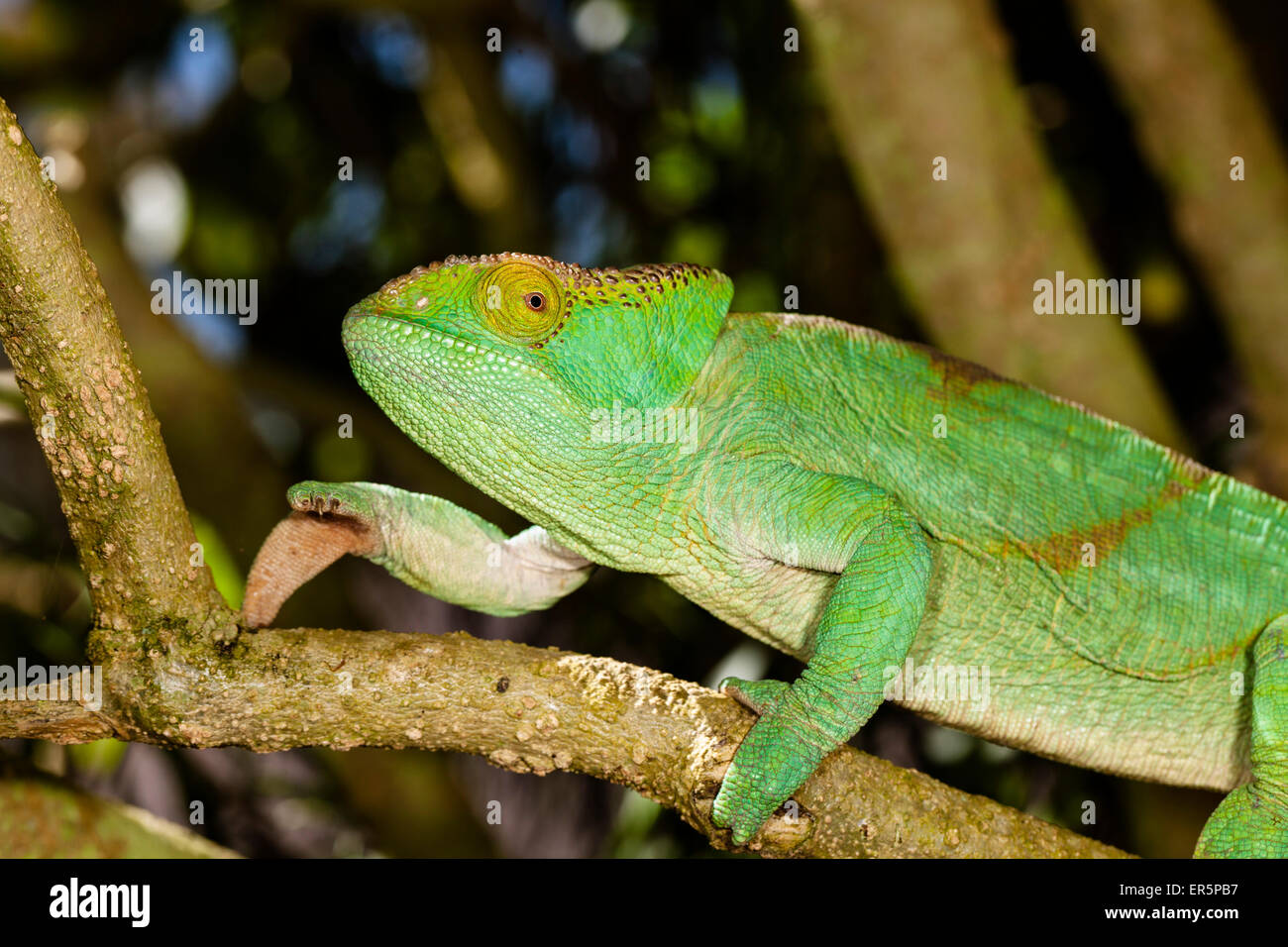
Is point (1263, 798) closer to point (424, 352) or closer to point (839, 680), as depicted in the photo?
point (839, 680)

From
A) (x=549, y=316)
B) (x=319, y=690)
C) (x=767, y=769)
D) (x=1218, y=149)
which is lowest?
(x=767, y=769)

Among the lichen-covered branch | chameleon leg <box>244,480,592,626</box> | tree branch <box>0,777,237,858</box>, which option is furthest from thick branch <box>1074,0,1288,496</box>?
tree branch <box>0,777,237,858</box>

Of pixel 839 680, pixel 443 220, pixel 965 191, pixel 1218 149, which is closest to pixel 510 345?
pixel 839 680

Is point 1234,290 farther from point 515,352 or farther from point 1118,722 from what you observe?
point 515,352

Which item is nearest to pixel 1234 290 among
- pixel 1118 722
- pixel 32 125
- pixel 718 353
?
pixel 1118 722

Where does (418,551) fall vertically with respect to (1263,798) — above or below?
above

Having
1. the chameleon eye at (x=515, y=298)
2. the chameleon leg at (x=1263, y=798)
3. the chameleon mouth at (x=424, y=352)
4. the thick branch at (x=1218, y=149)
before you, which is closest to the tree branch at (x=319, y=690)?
the chameleon leg at (x=1263, y=798)

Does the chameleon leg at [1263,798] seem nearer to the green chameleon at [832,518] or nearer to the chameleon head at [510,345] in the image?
the green chameleon at [832,518]
